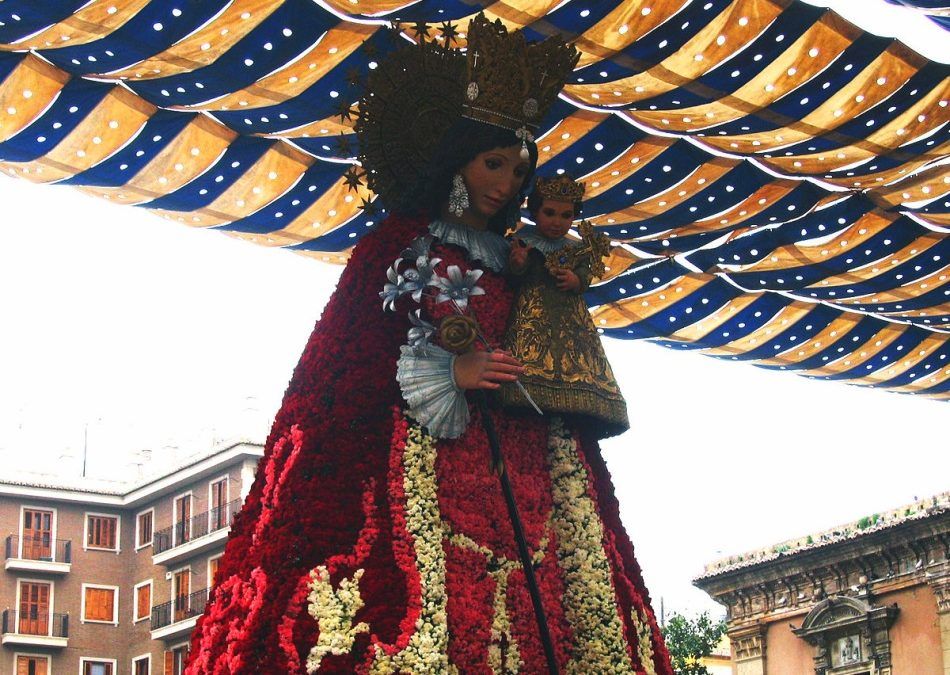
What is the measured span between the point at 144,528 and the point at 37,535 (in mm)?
2660

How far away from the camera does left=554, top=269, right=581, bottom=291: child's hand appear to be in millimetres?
6262

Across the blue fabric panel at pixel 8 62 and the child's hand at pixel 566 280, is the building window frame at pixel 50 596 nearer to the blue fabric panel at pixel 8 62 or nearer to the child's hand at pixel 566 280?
the blue fabric panel at pixel 8 62

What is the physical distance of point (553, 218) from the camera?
6.44 meters

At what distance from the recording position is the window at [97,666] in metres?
37.2

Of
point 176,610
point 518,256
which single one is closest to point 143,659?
point 176,610

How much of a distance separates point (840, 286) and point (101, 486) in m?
29.7

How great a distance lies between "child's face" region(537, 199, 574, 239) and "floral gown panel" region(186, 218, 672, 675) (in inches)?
12.5

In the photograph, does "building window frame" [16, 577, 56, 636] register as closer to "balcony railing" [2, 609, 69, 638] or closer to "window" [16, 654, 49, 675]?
"balcony railing" [2, 609, 69, 638]

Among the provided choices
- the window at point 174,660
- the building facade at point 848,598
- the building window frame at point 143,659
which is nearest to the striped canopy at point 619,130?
the building facade at point 848,598

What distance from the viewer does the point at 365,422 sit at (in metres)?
5.88

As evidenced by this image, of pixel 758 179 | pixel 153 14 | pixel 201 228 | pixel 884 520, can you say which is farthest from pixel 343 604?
pixel 884 520

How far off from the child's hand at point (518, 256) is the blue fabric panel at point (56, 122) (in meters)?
3.80

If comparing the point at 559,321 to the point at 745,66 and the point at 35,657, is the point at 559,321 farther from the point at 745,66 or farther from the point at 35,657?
A: the point at 35,657

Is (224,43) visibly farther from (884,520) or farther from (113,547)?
(113,547)
